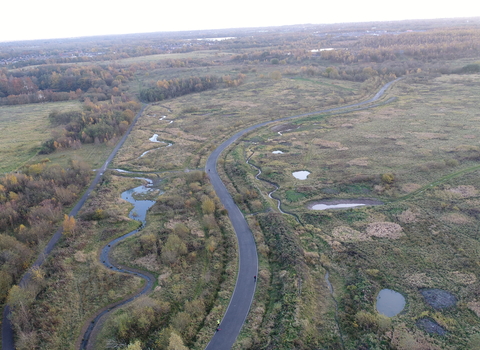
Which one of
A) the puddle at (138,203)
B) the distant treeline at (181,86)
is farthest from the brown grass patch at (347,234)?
the distant treeline at (181,86)

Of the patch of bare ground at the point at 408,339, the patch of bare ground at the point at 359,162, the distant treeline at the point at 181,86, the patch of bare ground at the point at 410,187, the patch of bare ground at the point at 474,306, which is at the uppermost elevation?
the distant treeline at the point at 181,86

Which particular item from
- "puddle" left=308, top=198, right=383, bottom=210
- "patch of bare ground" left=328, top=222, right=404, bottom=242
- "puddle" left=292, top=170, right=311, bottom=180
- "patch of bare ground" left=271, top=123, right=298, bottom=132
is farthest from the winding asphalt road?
"patch of bare ground" left=271, top=123, right=298, bottom=132

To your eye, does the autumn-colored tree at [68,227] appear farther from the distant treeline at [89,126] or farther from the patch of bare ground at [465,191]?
the patch of bare ground at [465,191]

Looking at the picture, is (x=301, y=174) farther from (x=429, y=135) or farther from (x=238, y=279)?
(x=429, y=135)

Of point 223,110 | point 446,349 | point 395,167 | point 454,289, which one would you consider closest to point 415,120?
point 395,167

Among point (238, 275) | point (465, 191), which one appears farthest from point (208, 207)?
point (465, 191)

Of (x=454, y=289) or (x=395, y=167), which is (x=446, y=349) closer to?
(x=454, y=289)

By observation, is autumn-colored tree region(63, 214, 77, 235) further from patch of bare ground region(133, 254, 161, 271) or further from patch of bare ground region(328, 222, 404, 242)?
patch of bare ground region(328, 222, 404, 242)
